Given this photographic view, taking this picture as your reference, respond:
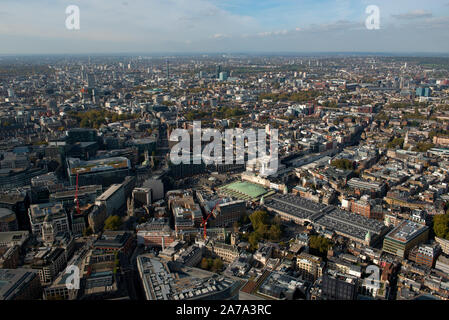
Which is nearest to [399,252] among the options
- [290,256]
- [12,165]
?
[290,256]

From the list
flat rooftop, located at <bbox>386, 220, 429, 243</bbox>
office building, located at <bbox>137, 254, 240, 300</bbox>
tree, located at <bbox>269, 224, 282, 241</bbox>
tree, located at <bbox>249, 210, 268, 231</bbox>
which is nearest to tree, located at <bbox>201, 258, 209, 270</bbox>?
office building, located at <bbox>137, 254, 240, 300</bbox>

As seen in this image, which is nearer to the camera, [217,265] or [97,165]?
[217,265]

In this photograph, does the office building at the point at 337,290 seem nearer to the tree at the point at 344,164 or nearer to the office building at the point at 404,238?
the office building at the point at 404,238

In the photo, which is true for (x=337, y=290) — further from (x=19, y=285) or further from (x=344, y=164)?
(x=344, y=164)

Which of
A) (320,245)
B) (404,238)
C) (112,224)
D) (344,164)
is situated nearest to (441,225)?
(404,238)

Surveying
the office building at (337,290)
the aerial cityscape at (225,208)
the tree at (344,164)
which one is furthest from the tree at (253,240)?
the tree at (344,164)

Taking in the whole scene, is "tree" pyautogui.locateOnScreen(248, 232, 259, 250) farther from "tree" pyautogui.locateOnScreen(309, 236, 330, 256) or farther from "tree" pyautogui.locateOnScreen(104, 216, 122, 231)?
"tree" pyautogui.locateOnScreen(104, 216, 122, 231)

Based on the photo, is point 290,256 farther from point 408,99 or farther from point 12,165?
point 408,99
